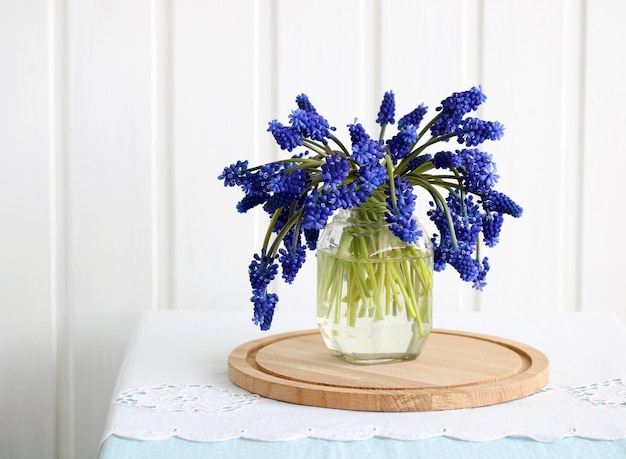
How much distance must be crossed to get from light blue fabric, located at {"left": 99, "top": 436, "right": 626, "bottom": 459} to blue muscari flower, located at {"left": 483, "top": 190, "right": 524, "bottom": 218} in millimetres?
269

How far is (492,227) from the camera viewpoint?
1043 millimetres

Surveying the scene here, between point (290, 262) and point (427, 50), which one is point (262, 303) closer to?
point (290, 262)

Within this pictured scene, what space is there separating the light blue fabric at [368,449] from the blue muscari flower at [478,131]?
331mm

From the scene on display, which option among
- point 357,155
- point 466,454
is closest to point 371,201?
point 357,155

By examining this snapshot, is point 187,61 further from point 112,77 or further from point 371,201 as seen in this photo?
point 371,201

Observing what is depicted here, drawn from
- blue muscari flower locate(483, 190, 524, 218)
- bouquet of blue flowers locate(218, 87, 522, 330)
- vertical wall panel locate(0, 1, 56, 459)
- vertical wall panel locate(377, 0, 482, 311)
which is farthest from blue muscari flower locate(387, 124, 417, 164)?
vertical wall panel locate(0, 1, 56, 459)

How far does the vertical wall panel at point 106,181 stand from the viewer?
1.61 meters

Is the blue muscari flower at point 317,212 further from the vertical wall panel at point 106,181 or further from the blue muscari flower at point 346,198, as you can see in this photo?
the vertical wall panel at point 106,181

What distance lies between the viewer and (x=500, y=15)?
165 centimetres

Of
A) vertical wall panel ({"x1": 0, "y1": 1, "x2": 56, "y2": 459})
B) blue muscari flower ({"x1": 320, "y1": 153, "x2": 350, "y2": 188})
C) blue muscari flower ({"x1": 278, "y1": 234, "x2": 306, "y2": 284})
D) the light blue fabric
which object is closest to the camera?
the light blue fabric

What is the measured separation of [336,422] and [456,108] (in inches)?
14.8

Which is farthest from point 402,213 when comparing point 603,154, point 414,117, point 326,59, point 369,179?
point 603,154

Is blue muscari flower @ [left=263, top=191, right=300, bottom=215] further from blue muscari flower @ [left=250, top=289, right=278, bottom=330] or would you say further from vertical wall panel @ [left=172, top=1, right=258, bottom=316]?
vertical wall panel @ [left=172, top=1, right=258, bottom=316]

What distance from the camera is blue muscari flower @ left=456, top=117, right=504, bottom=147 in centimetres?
98
